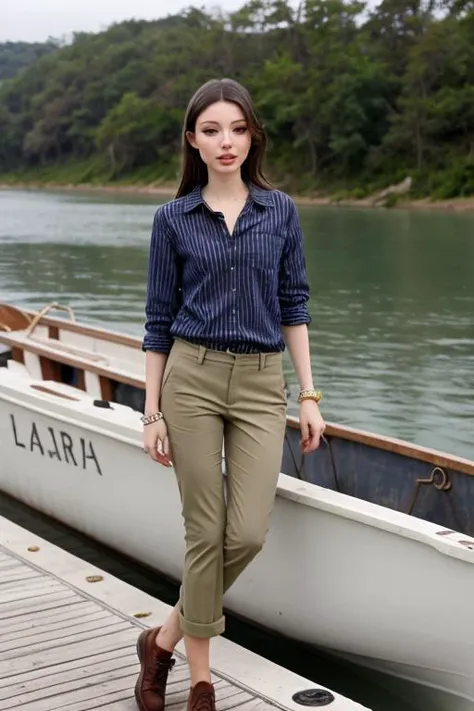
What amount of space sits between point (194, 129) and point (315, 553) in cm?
168

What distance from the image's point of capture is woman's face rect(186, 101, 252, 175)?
314cm

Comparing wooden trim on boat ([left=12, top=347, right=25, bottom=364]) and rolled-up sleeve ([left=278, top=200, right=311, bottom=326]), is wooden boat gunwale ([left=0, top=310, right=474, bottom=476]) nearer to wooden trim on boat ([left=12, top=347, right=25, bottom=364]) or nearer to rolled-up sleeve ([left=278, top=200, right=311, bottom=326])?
wooden trim on boat ([left=12, top=347, right=25, bottom=364])

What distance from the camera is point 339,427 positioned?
16.0 ft

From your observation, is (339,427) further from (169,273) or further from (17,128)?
(17,128)

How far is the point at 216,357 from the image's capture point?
→ 3.15 metres

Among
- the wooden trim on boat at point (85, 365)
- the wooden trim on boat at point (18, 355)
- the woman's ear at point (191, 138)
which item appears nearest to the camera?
the woman's ear at point (191, 138)

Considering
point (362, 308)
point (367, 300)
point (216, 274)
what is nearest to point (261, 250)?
point (216, 274)

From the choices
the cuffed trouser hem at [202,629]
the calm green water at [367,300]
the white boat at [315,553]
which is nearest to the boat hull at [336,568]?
the white boat at [315,553]

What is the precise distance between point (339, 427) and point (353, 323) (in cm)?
1074

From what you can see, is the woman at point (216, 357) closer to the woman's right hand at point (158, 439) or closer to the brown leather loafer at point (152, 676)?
the woman's right hand at point (158, 439)

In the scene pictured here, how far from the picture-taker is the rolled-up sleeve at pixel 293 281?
10.8 feet

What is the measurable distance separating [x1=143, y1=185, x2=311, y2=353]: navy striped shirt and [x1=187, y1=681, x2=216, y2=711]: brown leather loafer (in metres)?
1.04

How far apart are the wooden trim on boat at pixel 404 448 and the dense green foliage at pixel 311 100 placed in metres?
48.1

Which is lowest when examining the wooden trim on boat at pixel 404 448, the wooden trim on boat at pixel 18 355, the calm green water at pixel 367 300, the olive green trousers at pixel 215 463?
the calm green water at pixel 367 300
